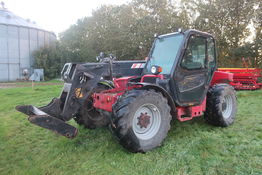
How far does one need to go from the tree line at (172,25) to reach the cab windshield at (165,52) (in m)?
12.8

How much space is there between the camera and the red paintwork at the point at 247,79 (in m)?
10.8

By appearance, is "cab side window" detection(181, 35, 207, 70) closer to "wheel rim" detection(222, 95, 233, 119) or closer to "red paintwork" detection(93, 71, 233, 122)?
"red paintwork" detection(93, 71, 233, 122)

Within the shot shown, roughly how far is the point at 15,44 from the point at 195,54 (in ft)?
94.8

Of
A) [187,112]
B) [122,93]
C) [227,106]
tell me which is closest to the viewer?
[122,93]

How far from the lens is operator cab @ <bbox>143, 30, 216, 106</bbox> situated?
412 centimetres

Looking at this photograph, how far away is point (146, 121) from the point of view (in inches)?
143

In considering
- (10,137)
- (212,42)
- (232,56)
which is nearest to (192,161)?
(212,42)

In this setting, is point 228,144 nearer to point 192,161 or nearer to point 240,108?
point 192,161

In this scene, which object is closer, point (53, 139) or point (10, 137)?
point (53, 139)

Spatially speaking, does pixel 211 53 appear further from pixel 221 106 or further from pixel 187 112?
pixel 187 112

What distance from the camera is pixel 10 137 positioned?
4.81 metres

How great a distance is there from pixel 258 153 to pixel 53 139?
Answer: 3.83 metres

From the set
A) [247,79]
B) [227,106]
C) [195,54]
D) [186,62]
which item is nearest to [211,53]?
[195,54]

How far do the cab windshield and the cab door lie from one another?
0.63 ft
